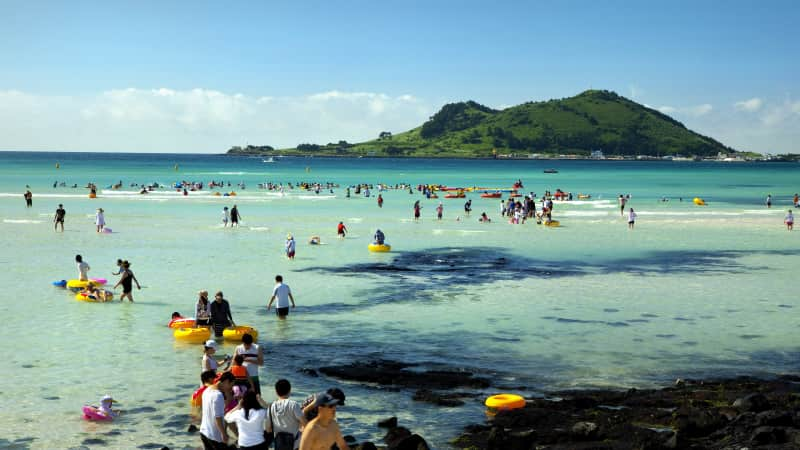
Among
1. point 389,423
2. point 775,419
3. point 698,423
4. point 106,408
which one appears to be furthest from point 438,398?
point 106,408

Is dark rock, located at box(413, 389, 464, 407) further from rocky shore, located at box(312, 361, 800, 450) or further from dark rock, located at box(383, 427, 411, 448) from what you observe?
dark rock, located at box(383, 427, 411, 448)

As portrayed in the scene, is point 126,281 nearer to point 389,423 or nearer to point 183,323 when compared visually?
point 183,323

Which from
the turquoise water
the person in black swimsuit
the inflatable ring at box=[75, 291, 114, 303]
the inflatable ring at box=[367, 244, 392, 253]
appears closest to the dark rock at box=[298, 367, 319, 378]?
the turquoise water

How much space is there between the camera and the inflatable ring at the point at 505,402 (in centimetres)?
1598

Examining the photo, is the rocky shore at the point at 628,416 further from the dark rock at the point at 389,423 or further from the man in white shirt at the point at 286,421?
the man in white shirt at the point at 286,421

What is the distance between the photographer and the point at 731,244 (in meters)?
47.9

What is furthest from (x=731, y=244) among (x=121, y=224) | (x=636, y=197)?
(x=636, y=197)

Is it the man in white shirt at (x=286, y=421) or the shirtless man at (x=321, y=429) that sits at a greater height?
the shirtless man at (x=321, y=429)

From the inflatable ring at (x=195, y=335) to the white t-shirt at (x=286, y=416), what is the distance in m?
11.6

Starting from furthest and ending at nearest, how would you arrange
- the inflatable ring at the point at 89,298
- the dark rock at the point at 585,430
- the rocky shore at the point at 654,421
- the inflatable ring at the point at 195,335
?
1. the inflatable ring at the point at 89,298
2. the inflatable ring at the point at 195,335
3. the dark rock at the point at 585,430
4. the rocky shore at the point at 654,421

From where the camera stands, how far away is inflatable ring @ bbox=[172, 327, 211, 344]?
71.7 ft

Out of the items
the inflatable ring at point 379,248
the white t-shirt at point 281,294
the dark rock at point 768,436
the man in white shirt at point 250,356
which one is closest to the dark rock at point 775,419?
the dark rock at point 768,436

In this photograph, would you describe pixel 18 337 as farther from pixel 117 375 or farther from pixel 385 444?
pixel 385 444

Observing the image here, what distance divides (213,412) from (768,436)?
9.74 meters
